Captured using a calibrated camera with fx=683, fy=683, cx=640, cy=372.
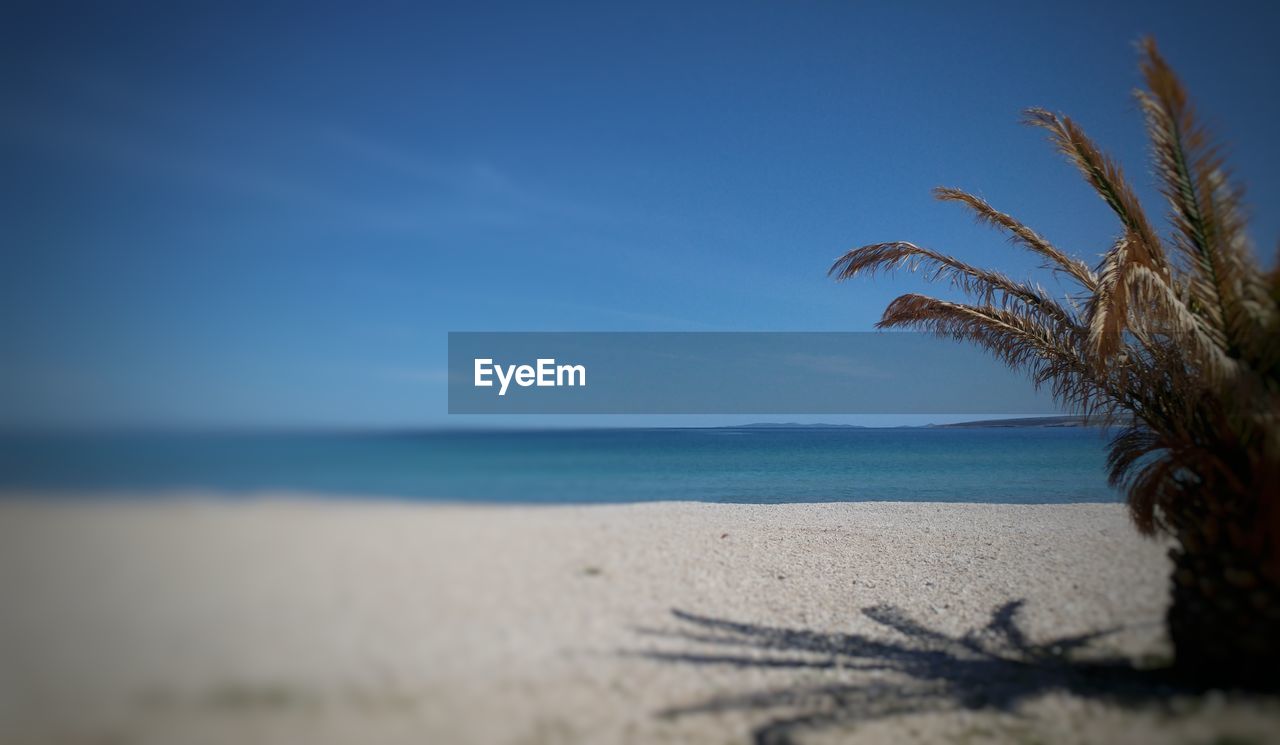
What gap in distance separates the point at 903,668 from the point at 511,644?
3102 mm

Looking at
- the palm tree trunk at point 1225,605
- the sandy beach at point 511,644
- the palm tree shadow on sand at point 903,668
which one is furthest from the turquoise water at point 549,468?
the palm tree shadow on sand at point 903,668

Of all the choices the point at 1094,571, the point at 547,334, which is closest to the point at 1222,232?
the point at 1094,571

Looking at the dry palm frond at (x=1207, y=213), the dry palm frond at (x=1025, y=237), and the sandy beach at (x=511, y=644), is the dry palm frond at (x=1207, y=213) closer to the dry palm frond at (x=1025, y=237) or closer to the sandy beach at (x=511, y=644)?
the dry palm frond at (x=1025, y=237)

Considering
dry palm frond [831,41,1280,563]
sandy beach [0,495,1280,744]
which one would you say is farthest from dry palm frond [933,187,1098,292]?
sandy beach [0,495,1280,744]

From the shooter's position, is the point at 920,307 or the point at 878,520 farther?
the point at 878,520

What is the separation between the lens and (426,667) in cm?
506

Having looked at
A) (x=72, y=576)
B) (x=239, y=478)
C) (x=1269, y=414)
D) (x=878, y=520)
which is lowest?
(x=878, y=520)

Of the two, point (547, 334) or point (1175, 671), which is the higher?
point (547, 334)

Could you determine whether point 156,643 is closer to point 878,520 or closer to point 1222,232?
point 1222,232

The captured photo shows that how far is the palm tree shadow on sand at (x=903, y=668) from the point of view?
4.38 metres

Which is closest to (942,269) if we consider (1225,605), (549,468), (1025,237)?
(1025,237)

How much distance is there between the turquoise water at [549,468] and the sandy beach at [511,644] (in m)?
0.28

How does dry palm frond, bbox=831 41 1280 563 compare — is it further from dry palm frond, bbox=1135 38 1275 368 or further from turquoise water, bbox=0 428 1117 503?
turquoise water, bbox=0 428 1117 503

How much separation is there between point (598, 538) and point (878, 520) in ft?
18.9
